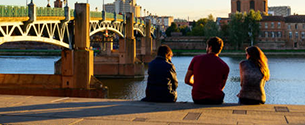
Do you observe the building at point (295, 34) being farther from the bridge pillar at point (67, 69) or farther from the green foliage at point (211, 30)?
the bridge pillar at point (67, 69)

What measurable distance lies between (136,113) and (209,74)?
1.68 m

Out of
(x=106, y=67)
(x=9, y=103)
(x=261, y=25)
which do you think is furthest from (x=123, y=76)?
(x=261, y=25)

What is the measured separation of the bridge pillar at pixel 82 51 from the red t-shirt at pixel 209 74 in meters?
22.6

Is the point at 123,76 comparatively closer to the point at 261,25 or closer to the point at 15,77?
the point at 15,77

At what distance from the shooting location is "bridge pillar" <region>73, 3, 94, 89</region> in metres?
31.0

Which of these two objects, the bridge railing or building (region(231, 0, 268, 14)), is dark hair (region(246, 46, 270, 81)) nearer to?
the bridge railing

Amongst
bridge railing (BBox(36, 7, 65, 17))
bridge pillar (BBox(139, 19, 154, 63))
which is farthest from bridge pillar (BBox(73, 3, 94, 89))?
bridge pillar (BBox(139, 19, 154, 63))

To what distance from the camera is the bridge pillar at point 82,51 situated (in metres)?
31.0

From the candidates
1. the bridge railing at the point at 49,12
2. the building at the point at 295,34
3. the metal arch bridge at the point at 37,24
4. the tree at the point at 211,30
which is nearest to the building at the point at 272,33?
the building at the point at 295,34

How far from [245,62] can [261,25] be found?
4211 inches

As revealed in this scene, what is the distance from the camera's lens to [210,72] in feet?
29.3

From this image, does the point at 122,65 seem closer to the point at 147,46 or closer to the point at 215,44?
the point at 147,46

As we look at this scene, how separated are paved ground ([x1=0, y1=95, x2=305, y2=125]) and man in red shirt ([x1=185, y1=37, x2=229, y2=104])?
1.00 ft

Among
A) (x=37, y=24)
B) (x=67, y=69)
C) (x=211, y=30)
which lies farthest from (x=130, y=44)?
(x=211, y=30)
